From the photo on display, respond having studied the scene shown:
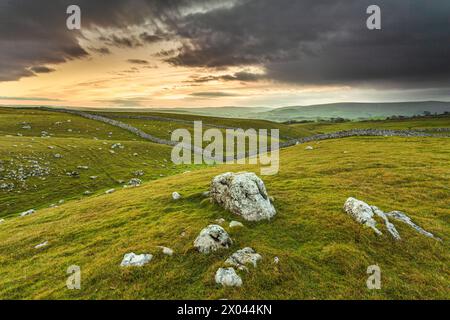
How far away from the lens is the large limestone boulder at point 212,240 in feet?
46.4

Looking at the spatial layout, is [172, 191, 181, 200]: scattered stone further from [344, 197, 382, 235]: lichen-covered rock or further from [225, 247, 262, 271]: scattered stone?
[344, 197, 382, 235]: lichen-covered rock

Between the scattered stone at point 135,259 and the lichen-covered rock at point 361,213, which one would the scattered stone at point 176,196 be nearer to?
the scattered stone at point 135,259

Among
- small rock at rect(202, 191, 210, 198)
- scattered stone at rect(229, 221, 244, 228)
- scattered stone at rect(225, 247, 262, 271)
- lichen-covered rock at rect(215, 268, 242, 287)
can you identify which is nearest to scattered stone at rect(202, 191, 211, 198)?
small rock at rect(202, 191, 210, 198)

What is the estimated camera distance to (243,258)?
13211mm

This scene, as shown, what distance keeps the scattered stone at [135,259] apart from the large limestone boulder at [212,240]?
271 cm

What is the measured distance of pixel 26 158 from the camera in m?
46.0

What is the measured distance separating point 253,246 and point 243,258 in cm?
131

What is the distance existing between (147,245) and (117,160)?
45790mm

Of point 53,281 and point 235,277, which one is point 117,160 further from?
point 235,277

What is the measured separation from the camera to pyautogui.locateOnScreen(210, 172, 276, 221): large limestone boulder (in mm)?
18125

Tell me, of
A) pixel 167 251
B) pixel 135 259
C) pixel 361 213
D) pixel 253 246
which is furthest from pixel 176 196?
pixel 361 213

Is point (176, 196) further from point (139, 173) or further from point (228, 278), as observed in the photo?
point (139, 173)
